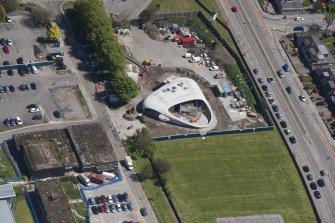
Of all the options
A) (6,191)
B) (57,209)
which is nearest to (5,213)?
(6,191)

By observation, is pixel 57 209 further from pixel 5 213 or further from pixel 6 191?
pixel 6 191

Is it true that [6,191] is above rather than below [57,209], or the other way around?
above

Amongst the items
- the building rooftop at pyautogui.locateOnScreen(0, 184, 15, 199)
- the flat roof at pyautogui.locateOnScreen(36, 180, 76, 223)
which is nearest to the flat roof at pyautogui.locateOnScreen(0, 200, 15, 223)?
the building rooftop at pyautogui.locateOnScreen(0, 184, 15, 199)

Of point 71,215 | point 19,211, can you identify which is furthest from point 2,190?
point 71,215

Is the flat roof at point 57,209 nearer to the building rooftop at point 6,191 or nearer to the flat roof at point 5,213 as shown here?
the building rooftop at point 6,191

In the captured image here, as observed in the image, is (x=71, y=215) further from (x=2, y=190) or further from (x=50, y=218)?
(x=2, y=190)

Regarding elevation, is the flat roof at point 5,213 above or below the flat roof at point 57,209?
above

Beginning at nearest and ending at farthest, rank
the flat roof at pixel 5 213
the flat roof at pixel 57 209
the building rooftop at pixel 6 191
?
the flat roof at pixel 5 213 → the flat roof at pixel 57 209 → the building rooftop at pixel 6 191

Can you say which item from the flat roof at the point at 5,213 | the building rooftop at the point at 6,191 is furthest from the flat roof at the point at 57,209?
the flat roof at the point at 5,213
